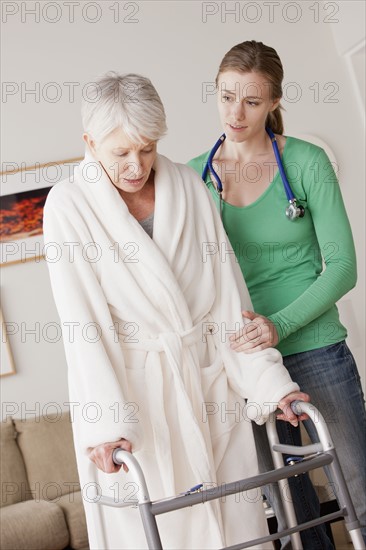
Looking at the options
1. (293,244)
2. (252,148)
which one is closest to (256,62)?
(252,148)

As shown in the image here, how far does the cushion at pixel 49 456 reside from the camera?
14.8 ft

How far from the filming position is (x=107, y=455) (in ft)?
5.85

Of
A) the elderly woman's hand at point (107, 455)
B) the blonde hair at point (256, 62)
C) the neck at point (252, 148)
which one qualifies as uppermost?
the blonde hair at point (256, 62)

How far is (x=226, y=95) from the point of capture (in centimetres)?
238

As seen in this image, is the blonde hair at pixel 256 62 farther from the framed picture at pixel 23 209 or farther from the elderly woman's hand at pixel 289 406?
the framed picture at pixel 23 209

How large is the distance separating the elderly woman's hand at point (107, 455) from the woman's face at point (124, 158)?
0.62m

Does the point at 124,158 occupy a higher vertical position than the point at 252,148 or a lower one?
lower

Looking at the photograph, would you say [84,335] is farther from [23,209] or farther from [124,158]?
[23,209]

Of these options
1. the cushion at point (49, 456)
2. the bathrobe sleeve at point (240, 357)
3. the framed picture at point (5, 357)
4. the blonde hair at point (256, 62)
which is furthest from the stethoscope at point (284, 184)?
the framed picture at point (5, 357)

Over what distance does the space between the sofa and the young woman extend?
215cm

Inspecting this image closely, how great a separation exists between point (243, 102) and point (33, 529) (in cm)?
255

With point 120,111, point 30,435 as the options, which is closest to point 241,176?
point 120,111

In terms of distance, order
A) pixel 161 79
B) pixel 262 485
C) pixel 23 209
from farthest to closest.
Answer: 1. pixel 161 79
2. pixel 23 209
3. pixel 262 485

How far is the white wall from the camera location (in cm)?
495
